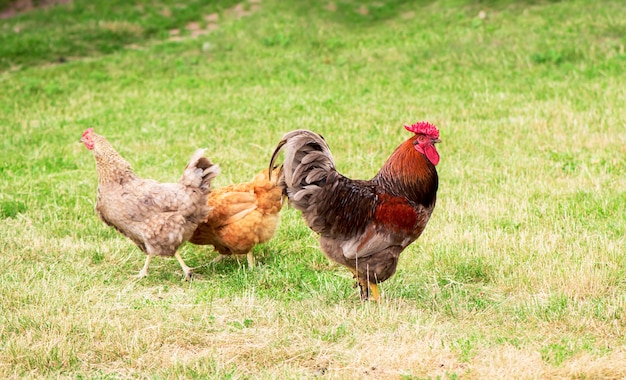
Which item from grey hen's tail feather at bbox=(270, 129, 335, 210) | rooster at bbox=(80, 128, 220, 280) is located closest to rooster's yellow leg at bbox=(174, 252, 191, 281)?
rooster at bbox=(80, 128, 220, 280)

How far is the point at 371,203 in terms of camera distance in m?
5.93

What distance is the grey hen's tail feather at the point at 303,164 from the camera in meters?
5.65

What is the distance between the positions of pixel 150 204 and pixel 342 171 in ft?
12.1

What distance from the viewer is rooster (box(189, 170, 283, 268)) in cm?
715

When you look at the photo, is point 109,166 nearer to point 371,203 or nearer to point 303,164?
point 303,164

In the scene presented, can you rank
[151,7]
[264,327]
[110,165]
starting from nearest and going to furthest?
[264,327] → [110,165] → [151,7]

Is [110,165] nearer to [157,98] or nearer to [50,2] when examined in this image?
[157,98]

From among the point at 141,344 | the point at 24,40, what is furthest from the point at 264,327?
the point at 24,40

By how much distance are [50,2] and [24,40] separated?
472 centimetres

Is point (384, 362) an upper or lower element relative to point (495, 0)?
lower

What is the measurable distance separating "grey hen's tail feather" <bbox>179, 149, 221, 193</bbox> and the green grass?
2.82 feet

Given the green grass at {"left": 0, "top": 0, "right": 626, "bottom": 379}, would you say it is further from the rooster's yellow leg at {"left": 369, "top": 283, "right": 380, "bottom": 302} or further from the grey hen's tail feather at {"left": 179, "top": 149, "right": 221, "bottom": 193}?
the grey hen's tail feather at {"left": 179, "top": 149, "right": 221, "bottom": 193}

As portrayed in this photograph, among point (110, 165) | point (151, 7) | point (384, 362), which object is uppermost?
point (151, 7)

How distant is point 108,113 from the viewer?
14016 mm
